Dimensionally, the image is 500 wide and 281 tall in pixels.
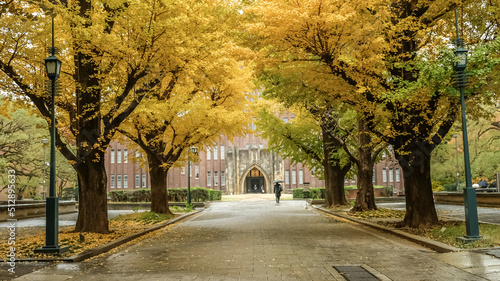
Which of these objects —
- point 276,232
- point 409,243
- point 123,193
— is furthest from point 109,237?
point 123,193

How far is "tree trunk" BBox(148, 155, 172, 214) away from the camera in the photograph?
24078 mm

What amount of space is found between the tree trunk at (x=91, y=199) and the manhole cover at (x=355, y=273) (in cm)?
874

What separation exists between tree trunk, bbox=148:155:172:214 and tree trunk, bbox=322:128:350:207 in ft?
34.0

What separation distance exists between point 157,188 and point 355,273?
17.7 metres

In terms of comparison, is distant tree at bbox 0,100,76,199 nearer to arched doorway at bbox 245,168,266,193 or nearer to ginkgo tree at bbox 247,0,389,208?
ginkgo tree at bbox 247,0,389,208

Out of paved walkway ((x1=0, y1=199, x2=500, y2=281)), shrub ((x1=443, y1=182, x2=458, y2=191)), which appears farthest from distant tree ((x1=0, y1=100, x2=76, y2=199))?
shrub ((x1=443, y1=182, x2=458, y2=191))

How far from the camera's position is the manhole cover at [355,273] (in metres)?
7.48

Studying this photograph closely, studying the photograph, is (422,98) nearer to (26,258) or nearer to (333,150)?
(26,258)

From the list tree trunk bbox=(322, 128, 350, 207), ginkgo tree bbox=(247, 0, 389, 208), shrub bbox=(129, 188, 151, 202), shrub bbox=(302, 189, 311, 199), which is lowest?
shrub bbox=(302, 189, 311, 199)

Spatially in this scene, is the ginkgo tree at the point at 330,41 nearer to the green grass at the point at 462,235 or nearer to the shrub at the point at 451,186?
the green grass at the point at 462,235

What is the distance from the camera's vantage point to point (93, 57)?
13.4 m

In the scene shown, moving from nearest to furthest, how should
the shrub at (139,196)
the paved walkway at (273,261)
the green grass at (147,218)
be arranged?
1. the paved walkway at (273,261)
2. the green grass at (147,218)
3. the shrub at (139,196)

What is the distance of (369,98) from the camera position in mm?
14109

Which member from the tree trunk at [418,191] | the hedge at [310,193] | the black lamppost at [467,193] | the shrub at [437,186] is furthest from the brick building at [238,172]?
the black lamppost at [467,193]
